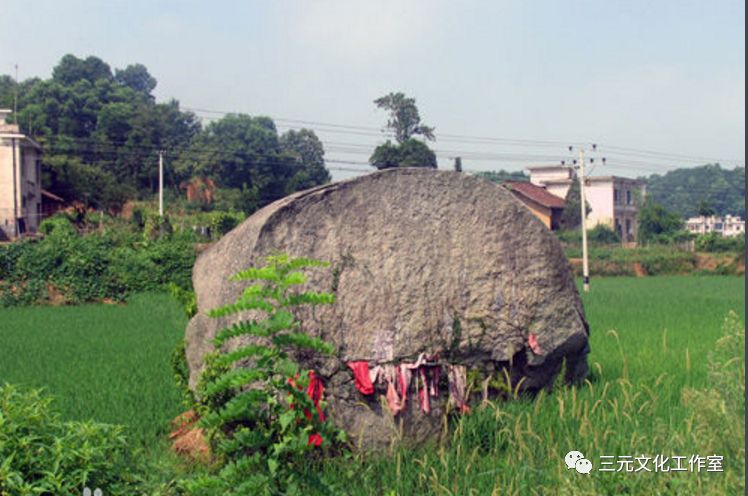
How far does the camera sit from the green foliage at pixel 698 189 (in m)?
65.1

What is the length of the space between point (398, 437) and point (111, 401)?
2.90 metres

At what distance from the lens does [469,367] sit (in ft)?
19.2

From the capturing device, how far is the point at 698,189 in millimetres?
72125

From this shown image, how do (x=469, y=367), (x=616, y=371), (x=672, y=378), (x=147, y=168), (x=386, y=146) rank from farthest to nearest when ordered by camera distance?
1. (x=147, y=168)
2. (x=386, y=146)
3. (x=616, y=371)
4. (x=672, y=378)
5. (x=469, y=367)

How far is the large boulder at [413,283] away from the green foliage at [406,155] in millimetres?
20243

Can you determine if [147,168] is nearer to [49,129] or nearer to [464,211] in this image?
[49,129]

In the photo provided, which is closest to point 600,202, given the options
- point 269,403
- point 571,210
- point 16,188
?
point 571,210

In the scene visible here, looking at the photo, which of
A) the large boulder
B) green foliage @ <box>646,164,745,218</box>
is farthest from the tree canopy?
green foliage @ <box>646,164,745,218</box>

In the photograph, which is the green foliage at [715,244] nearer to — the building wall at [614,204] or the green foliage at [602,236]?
the green foliage at [602,236]

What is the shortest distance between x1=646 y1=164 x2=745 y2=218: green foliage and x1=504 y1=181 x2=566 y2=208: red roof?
20735mm

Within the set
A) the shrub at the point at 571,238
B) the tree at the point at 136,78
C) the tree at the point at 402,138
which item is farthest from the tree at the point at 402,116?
the tree at the point at 136,78

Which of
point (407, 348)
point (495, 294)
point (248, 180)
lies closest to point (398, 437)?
point (407, 348)

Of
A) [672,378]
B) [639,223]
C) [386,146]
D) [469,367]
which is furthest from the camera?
[639,223]

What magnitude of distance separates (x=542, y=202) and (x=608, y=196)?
38.2 ft
